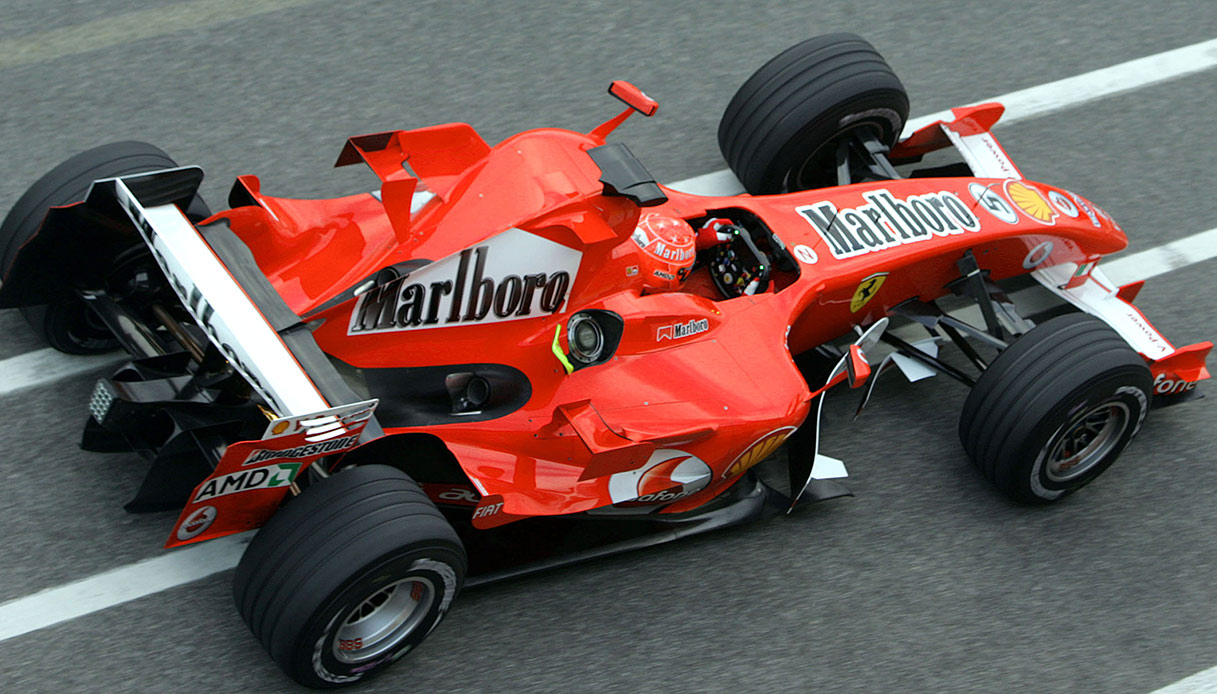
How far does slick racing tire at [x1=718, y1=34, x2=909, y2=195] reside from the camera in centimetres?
586

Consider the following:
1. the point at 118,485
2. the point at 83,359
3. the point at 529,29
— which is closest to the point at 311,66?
the point at 529,29

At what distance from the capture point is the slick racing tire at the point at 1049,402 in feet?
15.9

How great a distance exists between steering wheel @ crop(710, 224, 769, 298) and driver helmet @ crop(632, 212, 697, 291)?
286mm

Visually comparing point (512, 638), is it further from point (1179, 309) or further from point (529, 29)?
point (529, 29)

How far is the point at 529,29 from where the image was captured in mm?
7621

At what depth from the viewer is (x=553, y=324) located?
180 inches

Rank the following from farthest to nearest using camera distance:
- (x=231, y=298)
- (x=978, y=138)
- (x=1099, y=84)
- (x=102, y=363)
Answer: (x=1099, y=84)
(x=978, y=138)
(x=102, y=363)
(x=231, y=298)

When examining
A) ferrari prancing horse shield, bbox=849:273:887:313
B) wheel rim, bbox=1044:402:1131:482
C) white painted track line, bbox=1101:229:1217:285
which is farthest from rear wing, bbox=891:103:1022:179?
wheel rim, bbox=1044:402:1131:482

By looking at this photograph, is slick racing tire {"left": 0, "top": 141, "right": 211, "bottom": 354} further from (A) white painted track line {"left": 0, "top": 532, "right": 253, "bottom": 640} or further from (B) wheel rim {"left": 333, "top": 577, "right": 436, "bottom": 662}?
(B) wheel rim {"left": 333, "top": 577, "right": 436, "bottom": 662}

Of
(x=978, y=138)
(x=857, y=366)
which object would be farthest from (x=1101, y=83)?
(x=857, y=366)

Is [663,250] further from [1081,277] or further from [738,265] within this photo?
[1081,277]

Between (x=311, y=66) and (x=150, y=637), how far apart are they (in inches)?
152

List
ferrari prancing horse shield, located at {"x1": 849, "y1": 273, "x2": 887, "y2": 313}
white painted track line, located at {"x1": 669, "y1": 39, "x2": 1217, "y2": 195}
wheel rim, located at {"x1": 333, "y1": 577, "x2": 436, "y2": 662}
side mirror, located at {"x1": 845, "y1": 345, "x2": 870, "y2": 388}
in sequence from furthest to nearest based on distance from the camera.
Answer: white painted track line, located at {"x1": 669, "y1": 39, "x2": 1217, "y2": 195}
ferrari prancing horse shield, located at {"x1": 849, "y1": 273, "x2": 887, "y2": 313}
side mirror, located at {"x1": 845, "y1": 345, "x2": 870, "y2": 388}
wheel rim, located at {"x1": 333, "y1": 577, "x2": 436, "y2": 662}

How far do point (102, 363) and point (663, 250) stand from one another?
2.48 meters
